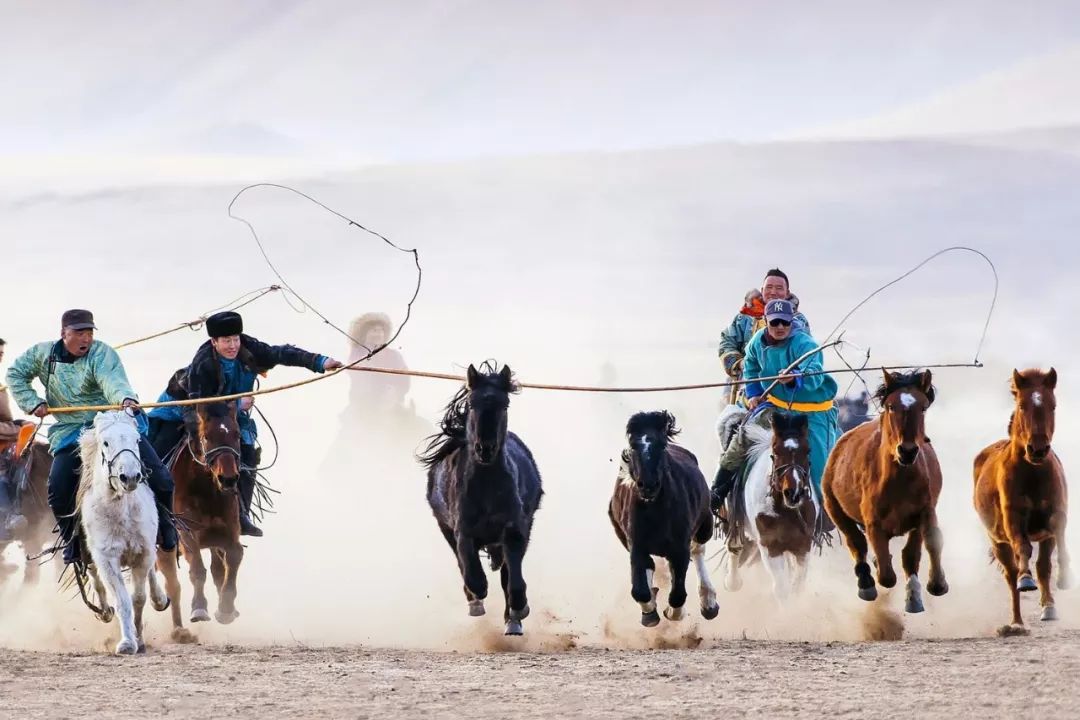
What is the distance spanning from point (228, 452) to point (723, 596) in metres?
4.72

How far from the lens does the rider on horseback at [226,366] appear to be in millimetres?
13812

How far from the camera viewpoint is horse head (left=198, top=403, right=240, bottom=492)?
13461mm

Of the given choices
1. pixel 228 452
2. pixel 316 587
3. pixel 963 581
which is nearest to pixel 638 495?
pixel 228 452

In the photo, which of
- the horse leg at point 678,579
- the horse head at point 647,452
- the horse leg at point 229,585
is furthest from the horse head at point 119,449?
the horse leg at point 678,579

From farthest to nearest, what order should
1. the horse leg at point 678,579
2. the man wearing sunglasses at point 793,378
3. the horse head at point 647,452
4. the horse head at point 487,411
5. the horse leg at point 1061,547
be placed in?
the man wearing sunglasses at point 793,378 < the horse leg at point 678,579 < the horse leg at point 1061,547 < the horse head at point 647,452 < the horse head at point 487,411

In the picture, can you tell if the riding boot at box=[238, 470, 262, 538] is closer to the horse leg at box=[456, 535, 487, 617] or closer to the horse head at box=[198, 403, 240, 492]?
the horse head at box=[198, 403, 240, 492]

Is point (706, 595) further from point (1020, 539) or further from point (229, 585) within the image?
point (229, 585)

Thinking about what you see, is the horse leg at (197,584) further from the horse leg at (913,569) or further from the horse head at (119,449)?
the horse leg at (913,569)

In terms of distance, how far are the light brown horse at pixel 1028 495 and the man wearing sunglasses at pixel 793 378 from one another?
167 cm

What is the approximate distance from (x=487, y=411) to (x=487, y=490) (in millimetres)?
738

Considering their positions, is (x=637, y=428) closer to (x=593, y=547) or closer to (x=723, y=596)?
(x=723, y=596)

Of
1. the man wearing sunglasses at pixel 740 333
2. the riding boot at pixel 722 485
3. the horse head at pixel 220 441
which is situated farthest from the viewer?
the man wearing sunglasses at pixel 740 333

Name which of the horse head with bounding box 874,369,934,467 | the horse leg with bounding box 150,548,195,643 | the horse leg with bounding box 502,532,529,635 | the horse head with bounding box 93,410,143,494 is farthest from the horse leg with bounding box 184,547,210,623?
the horse head with bounding box 874,369,934,467

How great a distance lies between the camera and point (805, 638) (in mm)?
13781
